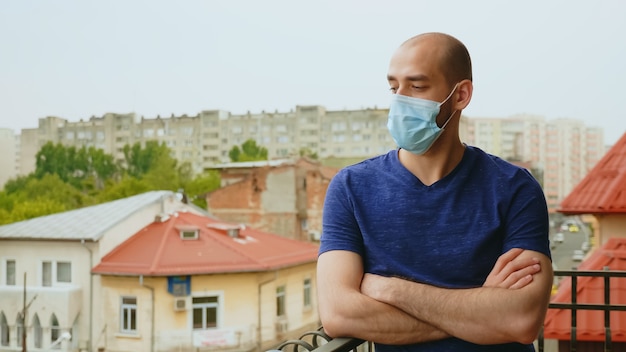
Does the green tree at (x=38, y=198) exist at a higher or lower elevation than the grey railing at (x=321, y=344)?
lower

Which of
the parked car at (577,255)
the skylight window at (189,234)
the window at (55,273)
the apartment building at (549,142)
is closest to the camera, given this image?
the window at (55,273)

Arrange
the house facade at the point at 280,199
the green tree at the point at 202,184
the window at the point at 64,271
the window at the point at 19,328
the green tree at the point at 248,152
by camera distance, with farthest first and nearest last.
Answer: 1. the green tree at the point at 248,152
2. the green tree at the point at 202,184
3. the house facade at the point at 280,199
4. the window at the point at 19,328
5. the window at the point at 64,271

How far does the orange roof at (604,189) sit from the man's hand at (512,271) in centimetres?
290

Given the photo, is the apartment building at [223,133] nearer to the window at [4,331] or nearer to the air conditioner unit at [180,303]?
the window at [4,331]

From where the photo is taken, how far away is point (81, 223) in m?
17.9

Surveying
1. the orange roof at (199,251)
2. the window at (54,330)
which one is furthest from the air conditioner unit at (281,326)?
the window at (54,330)

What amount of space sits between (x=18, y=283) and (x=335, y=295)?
18012mm

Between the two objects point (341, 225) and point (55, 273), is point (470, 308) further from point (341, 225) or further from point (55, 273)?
point (55, 273)

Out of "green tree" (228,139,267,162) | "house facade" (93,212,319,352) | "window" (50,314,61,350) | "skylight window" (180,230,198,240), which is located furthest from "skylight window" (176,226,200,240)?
"green tree" (228,139,267,162)

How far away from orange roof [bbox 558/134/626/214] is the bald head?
2896 mm

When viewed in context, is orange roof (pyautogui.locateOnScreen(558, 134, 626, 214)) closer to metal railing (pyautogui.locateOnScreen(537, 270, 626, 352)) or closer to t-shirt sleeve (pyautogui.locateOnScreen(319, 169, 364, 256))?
metal railing (pyautogui.locateOnScreen(537, 270, 626, 352))

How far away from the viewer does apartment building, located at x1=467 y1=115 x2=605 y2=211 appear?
3075cm

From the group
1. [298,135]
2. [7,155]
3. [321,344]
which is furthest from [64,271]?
[321,344]

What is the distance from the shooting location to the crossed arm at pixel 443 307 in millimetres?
898
